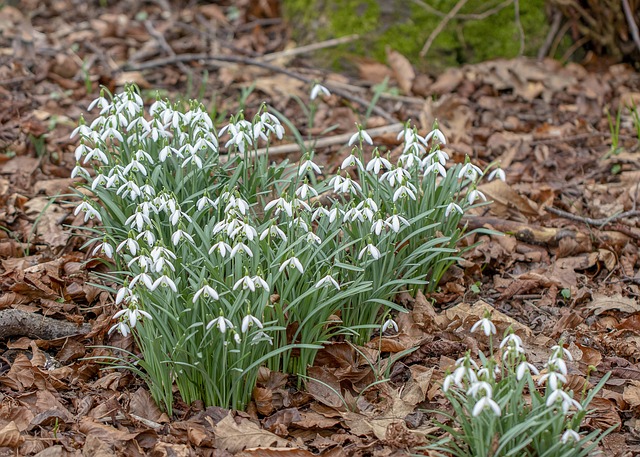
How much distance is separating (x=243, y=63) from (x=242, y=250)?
328cm

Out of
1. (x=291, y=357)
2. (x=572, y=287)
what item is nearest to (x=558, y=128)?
(x=572, y=287)

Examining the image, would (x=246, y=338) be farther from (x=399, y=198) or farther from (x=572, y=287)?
(x=572, y=287)

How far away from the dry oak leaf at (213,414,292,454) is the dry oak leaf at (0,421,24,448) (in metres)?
0.64

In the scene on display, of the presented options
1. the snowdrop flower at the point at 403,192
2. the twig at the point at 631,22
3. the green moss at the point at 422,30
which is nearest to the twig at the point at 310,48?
the green moss at the point at 422,30

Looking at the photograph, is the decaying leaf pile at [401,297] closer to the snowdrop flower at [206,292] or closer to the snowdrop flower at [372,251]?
the snowdrop flower at [372,251]

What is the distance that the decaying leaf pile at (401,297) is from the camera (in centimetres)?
259

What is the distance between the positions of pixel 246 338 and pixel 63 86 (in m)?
3.63

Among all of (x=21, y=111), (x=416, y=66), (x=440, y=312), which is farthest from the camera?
(x=416, y=66)

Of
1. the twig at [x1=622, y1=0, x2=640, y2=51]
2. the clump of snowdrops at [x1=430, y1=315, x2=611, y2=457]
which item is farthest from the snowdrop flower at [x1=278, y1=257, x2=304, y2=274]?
the twig at [x1=622, y1=0, x2=640, y2=51]

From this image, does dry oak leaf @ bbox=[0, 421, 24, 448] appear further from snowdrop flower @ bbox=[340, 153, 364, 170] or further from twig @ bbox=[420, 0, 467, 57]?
twig @ bbox=[420, 0, 467, 57]

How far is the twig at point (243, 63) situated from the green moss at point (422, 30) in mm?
514

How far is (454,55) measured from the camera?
5801 mm

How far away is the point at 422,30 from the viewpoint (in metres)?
5.69

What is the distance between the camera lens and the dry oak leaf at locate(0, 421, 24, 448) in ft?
8.00
